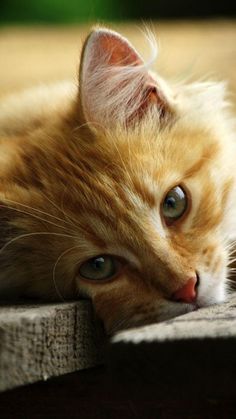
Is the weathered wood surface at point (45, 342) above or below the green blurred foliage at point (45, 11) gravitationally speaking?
below

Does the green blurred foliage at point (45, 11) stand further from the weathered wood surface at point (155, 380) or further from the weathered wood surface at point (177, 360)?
the weathered wood surface at point (177, 360)

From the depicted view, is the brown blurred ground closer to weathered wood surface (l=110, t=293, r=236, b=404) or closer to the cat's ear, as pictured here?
the cat's ear

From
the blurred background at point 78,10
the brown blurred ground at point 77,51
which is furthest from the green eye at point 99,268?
the blurred background at point 78,10

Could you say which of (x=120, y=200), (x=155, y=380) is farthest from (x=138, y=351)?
(x=120, y=200)

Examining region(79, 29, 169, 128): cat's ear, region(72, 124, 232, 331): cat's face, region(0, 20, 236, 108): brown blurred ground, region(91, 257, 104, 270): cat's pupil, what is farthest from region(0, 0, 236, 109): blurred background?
region(91, 257, 104, 270): cat's pupil

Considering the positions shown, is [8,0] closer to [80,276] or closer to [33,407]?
[80,276]

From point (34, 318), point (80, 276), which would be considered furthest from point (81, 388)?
point (80, 276)

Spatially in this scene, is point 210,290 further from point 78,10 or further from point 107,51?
point 78,10
